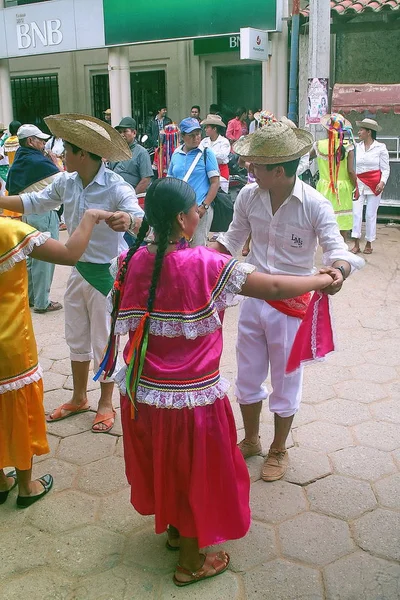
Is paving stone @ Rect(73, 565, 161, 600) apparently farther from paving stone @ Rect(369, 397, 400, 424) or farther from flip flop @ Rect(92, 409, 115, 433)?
paving stone @ Rect(369, 397, 400, 424)

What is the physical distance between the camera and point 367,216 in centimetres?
931

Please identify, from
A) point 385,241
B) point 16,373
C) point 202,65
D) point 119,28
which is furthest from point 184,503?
point 202,65

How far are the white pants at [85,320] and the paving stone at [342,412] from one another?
54.5 inches

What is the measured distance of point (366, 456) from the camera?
3654 mm

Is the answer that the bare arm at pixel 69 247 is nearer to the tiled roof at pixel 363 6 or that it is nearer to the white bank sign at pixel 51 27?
the tiled roof at pixel 363 6

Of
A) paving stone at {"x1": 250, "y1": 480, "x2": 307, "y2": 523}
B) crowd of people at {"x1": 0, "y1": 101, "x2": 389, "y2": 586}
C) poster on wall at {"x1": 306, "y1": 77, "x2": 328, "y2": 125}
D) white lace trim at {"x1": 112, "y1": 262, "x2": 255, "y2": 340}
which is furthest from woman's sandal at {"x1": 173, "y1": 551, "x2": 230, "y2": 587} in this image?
poster on wall at {"x1": 306, "y1": 77, "x2": 328, "y2": 125}

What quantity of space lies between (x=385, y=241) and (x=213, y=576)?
830cm

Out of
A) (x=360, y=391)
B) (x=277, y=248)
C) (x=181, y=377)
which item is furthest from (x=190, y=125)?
(x=181, y=377)

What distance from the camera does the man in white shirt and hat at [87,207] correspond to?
3555 millimetres

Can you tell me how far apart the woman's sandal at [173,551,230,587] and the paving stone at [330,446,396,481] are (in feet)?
3.30

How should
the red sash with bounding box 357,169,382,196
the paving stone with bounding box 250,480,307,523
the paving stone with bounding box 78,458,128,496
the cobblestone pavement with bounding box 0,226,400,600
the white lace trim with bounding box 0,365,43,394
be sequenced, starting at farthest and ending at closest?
the red sash with bounding box 357,169,382,196 < the paving stone with bounding box 78,458,128,496 < the paving stone with bounding box 250,480,307,523 < the white lace trim with bounding box 0,365,43,394 < the cobblestone pavement with bounding box 0,226,400,600

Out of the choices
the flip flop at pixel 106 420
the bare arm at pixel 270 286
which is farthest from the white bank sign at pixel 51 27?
the bare arm at pixel 270 286

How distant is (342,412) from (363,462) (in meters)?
0.66

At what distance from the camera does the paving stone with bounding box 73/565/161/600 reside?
2.62m
